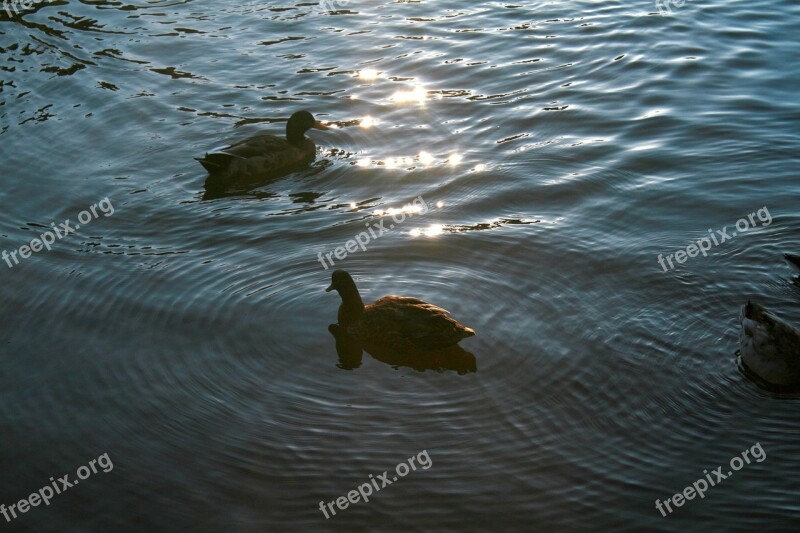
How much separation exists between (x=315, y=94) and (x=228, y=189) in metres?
3.91

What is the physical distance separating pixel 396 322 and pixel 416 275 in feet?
4.51

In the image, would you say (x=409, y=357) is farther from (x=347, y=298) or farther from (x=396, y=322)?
(x=347, y=298)

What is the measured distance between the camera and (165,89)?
16.9 meters

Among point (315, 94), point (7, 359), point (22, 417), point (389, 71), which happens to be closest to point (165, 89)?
point (315, 94)

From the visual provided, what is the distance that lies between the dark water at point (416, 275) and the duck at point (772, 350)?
23 centimetres

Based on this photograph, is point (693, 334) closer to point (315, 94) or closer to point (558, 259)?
point (558, 259)

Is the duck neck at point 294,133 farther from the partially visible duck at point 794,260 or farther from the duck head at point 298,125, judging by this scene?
the partially visible duck at point 794,260

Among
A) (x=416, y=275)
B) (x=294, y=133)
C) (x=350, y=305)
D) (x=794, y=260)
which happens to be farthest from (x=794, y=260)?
(x=294, y=133)

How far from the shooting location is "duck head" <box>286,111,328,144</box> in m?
14.2

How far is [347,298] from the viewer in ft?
32.4

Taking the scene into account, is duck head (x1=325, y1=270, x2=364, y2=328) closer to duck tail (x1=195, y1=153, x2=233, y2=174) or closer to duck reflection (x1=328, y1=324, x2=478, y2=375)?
duck reflection (x1=328, y1=324, x2=478, y2=375)

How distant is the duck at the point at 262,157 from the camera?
43.0 ft

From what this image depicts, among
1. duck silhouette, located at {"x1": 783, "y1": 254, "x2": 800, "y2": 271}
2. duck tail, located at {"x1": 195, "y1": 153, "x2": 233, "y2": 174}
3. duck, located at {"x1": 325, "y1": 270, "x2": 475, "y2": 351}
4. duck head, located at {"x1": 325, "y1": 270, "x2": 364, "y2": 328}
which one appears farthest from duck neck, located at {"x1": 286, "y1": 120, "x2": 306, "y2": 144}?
duck silhouette, located at {"x1": 783, "y1": 254, "x2": 800, "y2": 271}

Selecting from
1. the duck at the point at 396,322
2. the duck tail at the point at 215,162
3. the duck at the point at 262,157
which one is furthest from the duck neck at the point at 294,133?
the duck at the point at 396,322
